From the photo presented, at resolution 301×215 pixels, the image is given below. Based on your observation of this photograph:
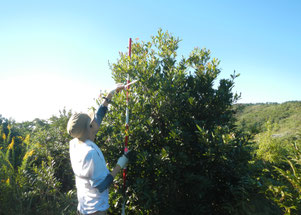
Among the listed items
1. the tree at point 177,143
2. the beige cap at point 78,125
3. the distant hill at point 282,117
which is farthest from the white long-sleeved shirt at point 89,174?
the distant hill at point 282,117

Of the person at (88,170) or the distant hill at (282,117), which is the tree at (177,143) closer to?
the person at (88,170)

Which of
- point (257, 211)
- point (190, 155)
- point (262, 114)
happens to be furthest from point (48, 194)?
point (262, 114)

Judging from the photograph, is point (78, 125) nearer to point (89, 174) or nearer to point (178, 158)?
point (89, 174)

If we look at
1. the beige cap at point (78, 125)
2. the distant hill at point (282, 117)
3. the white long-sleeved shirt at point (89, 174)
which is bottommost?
the white long-sleeved shirt at point (89, 174)

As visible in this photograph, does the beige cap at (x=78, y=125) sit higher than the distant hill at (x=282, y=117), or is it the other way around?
the distant hill at (x=282, y=117)

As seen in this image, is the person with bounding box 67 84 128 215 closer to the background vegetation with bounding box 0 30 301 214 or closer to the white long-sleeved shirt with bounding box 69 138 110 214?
the white long-sleeved shirt with bounding box 69 138 110 214

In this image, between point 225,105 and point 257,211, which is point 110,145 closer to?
point 225,105

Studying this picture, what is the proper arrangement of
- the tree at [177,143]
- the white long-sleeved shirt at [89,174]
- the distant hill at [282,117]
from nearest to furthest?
the white long-sleeved shirt at [89,174] → the tree at [177,143] → the distant hill at [282,117]

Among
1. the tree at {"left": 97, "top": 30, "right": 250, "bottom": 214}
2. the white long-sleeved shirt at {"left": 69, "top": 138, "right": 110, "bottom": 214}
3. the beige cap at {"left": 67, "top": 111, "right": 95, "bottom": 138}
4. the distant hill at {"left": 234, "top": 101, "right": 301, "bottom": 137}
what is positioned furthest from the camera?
the distant hill at {"left": 234, "top": 101, "right": 301, "bottom": 137}

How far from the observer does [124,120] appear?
3.74 m

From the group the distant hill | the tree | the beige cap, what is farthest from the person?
the distant hill

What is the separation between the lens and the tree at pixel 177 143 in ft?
→ 11.0

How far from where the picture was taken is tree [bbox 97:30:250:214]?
3363 millimetres

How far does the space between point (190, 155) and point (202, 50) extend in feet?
8.16
